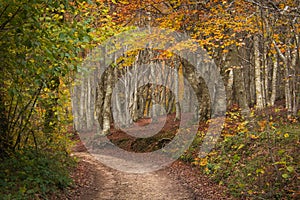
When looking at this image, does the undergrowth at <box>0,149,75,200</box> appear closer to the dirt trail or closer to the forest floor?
the forest floor

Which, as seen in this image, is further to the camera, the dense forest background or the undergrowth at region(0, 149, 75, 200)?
the undergrowth at region(0, 149, 75, 200)

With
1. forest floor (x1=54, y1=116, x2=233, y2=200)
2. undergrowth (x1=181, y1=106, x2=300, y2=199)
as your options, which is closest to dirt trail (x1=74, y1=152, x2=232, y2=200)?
forest floor (x1=54, y1=116, x2=233, y2=200)

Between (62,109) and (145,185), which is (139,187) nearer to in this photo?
(145,185)

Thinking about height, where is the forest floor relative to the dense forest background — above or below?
below

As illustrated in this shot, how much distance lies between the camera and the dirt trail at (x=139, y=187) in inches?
347

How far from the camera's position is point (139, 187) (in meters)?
10.0

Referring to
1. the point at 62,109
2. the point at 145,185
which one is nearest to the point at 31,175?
the point at 62,109

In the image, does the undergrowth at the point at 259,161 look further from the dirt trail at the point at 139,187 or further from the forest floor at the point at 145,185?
the dirt trail at the point at 139,187

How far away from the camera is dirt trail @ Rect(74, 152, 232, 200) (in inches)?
347

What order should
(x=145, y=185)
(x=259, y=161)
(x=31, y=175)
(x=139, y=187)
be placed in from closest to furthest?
(x=31, y=175), (x=259, y=161), (x=139, y=187), (x=145, y=185)

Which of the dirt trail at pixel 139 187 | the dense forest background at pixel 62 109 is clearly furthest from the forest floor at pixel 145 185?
the dense forest background at pixel 62 109

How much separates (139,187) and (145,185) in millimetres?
351

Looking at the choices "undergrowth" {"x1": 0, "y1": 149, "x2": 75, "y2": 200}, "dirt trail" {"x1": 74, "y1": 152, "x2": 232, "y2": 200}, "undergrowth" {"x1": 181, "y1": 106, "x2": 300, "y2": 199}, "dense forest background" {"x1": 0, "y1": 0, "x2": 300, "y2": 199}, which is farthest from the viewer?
"dirt trail" {"x1": 74, "y1": 152, "x2": 232, "y2": 200}

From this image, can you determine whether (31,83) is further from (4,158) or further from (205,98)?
(205,98)
